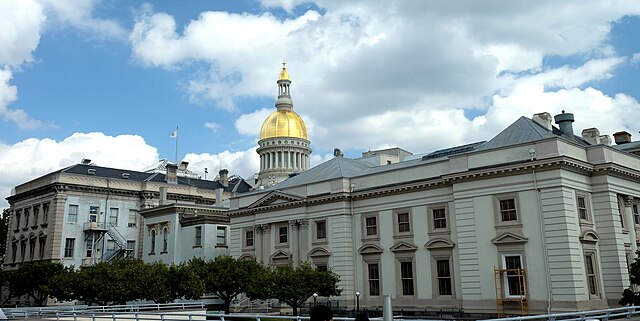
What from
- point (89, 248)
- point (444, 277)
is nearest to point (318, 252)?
point (444, 277)

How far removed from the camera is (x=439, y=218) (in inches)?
1567

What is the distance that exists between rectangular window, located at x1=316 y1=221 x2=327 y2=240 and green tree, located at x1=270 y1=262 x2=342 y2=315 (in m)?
5.82

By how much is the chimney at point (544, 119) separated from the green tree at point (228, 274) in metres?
22.9

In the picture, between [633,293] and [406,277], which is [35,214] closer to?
[406,277]

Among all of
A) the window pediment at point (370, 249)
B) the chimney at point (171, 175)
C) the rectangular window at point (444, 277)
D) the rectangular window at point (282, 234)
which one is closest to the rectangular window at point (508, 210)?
the rectangular window at point (444, 277)

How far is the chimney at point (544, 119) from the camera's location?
41344mm

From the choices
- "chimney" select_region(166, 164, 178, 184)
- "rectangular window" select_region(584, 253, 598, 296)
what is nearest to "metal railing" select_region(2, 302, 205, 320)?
"rectangular window" select_region(584, 253, 598, 296)

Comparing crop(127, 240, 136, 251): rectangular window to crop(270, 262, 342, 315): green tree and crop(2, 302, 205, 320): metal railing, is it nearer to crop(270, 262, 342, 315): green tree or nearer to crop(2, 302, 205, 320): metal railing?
crop(2, 302, 205, 320): metal railing

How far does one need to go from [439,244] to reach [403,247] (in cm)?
294

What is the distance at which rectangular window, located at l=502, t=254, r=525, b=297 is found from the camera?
34.7 m

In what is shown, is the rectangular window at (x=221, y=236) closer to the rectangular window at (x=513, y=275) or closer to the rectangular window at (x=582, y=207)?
the rectangular window at (x=513, y=275)

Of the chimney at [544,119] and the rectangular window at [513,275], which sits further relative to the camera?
the chimney at [544,119]

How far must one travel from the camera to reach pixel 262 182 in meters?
91.1

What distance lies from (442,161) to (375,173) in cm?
585
